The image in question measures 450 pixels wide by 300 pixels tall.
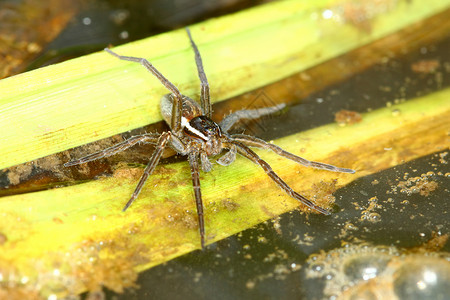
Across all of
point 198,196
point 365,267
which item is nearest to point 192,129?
point 198,196

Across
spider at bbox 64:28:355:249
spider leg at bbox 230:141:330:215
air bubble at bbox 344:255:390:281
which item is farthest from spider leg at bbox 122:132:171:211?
air bubble at bbox 344:255:390:281

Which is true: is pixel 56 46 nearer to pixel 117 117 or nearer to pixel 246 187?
pixel 117 117

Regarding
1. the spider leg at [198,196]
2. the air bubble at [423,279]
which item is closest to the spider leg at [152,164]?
the spider leg at [198,196]

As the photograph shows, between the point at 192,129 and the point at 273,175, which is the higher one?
the point at 192,129

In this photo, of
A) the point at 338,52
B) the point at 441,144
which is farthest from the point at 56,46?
the point at 441,144

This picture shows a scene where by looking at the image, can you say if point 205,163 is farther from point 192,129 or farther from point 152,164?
point 152,164

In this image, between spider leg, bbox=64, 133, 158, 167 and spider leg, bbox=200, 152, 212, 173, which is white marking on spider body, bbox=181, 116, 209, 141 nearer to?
spider leg, bbox=200, 152, 212, 173

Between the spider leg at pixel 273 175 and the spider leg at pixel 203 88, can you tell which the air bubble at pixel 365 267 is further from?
the spider leg at pixel 203 88
